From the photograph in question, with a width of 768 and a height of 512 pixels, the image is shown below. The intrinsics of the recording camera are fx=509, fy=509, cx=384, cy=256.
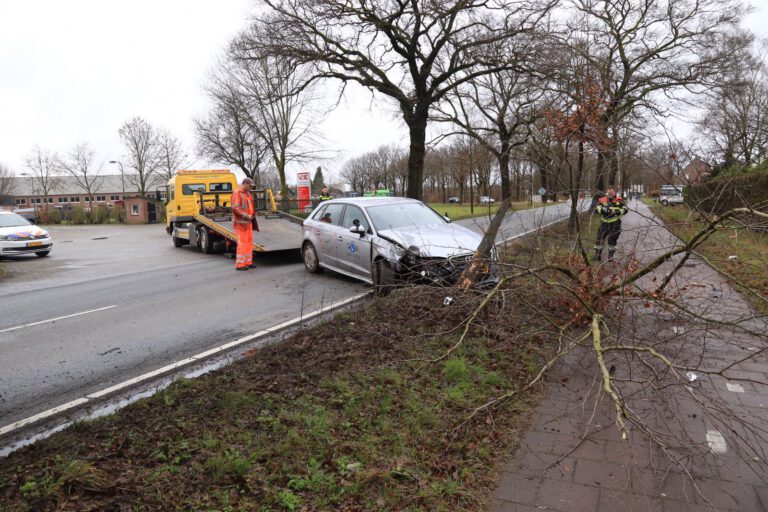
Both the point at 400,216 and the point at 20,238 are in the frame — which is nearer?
the point at 400,216

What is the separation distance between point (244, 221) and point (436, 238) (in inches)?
212

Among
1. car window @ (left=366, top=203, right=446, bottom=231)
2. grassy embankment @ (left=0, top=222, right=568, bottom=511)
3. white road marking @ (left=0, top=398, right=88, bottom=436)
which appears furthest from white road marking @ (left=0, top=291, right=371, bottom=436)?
car window @ (left=366, top=203, right=446, bottom=231)

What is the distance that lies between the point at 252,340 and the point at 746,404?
16.1 feet

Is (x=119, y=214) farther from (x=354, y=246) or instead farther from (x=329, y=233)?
(x=354, y=246)

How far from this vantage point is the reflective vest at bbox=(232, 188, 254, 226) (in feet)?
37.5

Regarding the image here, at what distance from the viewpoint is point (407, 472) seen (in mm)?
2984

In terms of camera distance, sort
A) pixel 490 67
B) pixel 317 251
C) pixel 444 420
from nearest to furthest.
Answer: pixel 444 420 → pixel 317 251 → pixel 490 67

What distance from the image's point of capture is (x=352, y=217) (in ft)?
30.7

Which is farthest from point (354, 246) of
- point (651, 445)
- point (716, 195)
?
point (651, 445)

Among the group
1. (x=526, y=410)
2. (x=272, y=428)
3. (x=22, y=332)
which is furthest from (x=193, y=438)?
(x=22, y=332)

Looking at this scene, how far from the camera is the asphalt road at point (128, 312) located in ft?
16.8

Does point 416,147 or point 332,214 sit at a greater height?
point 416,147

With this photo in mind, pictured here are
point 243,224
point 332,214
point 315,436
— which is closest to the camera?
point 315,436

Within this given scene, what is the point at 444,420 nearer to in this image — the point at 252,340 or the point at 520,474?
the point at 520,474
